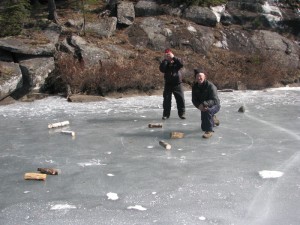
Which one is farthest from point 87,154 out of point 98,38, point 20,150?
point 98,38

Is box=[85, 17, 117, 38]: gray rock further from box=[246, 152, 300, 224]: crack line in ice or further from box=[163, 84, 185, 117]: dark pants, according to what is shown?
box=[246, 152, 300, 224]: crack line in ice

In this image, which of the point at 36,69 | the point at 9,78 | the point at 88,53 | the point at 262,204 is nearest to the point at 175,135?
the point at 262,204

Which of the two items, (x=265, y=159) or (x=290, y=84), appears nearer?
(x=265, y=159)

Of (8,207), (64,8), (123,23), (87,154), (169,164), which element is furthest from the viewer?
(64,8)

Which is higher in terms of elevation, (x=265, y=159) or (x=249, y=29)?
(x=249, y=29)

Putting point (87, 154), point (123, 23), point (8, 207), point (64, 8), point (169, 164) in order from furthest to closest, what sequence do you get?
point (64, 8) < point (123, 23) < point (87, 154) < point (169, 164) < point (8, 207)

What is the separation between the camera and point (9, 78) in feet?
40.2

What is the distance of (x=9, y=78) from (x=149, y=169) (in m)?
7.63

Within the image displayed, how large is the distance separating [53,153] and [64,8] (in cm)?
1356

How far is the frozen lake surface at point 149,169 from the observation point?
466cm

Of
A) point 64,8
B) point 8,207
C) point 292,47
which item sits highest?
point 64,8

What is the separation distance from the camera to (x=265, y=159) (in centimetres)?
662

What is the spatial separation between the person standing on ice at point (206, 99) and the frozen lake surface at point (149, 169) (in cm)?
24

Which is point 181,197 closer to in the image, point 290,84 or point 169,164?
point 169,164
